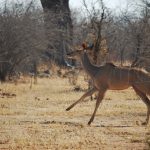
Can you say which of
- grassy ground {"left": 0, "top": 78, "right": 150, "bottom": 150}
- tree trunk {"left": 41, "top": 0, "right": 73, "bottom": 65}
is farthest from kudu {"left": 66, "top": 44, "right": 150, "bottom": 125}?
tree trunk {"left": 41, "top": 0, "right": 73, "bottom": 65}

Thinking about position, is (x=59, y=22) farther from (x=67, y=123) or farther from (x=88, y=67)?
(x=67, y=123)

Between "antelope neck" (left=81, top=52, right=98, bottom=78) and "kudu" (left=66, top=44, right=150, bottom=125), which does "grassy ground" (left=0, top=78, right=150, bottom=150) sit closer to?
"kudu" (left=66, top=44, right=150, bottom=125)

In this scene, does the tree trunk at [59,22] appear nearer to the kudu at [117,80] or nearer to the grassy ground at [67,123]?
the grassy ground at [67,123]

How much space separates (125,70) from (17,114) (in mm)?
3242

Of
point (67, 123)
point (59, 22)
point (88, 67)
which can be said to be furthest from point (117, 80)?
point (59, 22)

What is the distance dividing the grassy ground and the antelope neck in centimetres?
116

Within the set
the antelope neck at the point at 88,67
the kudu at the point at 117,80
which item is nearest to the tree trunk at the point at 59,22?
the antelope neck at the point at 88,67

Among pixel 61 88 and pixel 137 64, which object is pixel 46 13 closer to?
pixel 61 88

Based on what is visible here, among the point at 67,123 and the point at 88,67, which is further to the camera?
the point at 88,67

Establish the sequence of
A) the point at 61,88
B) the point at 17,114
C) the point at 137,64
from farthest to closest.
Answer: the point at 61,88 < the point at 137,64 < the point at 17,114

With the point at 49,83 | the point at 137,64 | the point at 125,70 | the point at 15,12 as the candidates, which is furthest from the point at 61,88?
the point at 125,70

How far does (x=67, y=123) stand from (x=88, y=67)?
2.29 meters

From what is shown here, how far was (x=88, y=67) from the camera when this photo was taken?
1647 cm

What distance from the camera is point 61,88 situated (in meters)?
25.8
